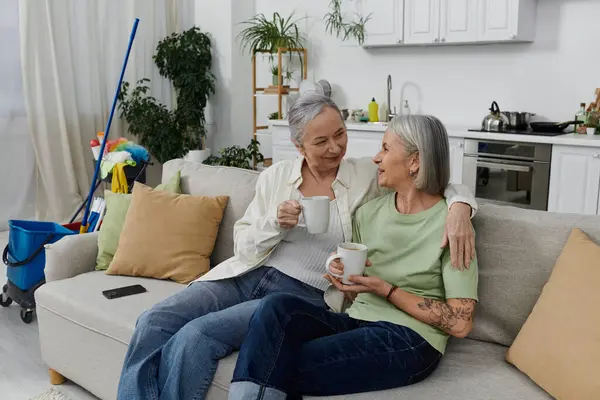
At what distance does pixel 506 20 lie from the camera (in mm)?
4371

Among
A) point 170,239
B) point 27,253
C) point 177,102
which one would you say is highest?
point 177,102

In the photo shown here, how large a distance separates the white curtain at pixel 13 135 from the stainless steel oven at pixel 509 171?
3.53 meters

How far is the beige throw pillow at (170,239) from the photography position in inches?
99.6

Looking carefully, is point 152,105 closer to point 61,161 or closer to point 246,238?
point 61,161

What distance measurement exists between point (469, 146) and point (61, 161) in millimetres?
3370

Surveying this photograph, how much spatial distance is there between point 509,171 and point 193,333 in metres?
3.04

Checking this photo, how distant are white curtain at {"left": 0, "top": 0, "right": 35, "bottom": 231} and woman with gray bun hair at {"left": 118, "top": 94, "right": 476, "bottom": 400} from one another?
3.69 meters

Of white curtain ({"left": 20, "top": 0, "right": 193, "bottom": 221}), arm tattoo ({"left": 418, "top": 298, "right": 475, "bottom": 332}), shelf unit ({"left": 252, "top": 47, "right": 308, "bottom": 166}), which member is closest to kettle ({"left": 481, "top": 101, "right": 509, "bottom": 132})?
shelf unit ({"left": 252, "top": 47, "right": 308, "bottom": 166})

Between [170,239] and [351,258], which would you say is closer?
[351,258]

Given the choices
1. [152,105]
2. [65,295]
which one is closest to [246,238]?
[65,295]

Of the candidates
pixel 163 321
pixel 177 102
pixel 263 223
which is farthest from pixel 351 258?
pixel 177 102

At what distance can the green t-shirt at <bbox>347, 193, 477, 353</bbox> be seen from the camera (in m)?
1.76

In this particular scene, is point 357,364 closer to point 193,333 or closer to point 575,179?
point 193,333

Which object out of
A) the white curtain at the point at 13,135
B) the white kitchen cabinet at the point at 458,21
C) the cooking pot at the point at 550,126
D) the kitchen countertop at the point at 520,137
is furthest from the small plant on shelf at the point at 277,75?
the cooking pot at the point at 550,126
